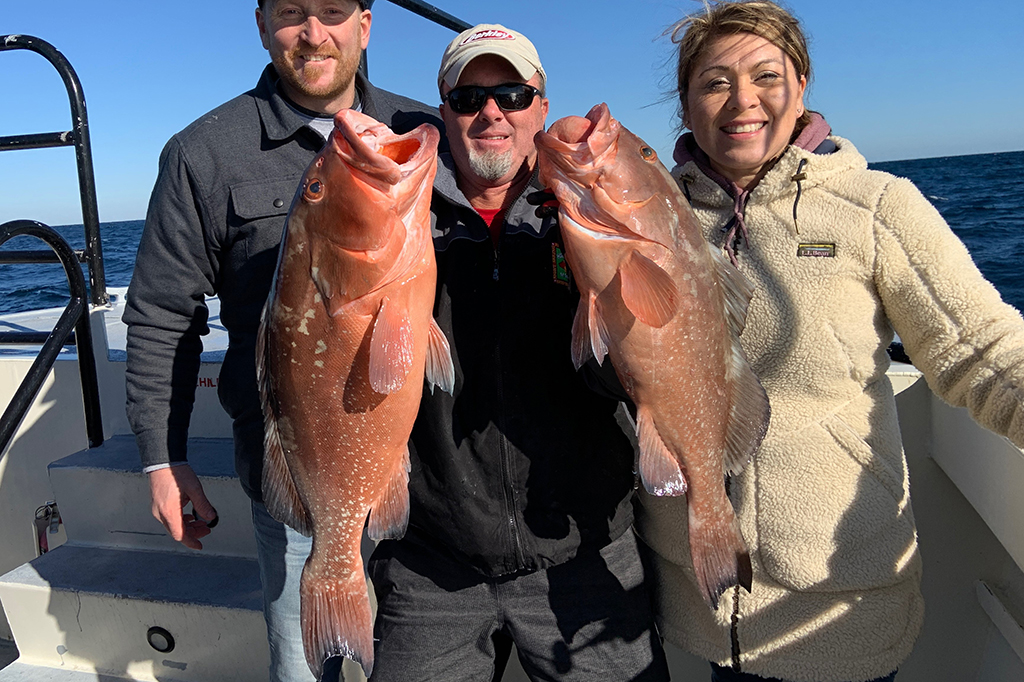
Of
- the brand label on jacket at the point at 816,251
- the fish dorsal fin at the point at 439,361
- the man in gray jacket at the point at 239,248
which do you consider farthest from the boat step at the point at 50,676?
the brand label on jacket at the point at 816,251

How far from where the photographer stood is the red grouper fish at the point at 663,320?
76.9 inches

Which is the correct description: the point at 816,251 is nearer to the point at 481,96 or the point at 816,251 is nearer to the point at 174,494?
the point at 481,96

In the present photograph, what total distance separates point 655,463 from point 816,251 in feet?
2.67

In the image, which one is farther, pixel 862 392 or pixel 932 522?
pixel 932 522

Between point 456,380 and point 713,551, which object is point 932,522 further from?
point 456,380

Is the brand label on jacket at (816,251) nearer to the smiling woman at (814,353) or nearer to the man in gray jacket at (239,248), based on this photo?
the smiling woman at (814,353)

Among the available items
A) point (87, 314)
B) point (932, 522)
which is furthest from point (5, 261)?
point (932, 522)

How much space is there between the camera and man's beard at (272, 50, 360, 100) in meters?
2.65

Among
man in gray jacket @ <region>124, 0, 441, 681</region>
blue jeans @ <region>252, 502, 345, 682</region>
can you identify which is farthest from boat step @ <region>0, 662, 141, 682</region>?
man in gray jacket @ <region>124, 0, 441, 681</region>

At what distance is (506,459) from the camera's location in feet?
7.62

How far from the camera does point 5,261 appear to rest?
152 inches

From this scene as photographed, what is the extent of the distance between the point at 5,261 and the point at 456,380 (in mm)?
3043

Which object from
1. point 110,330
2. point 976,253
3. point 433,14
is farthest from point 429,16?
point 976,253

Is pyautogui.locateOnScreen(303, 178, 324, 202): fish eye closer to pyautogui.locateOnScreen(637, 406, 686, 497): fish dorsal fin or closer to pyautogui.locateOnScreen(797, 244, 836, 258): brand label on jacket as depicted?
pyautogui.locateOnScreen(637, 406, 686, 497): fish dorsal fin
